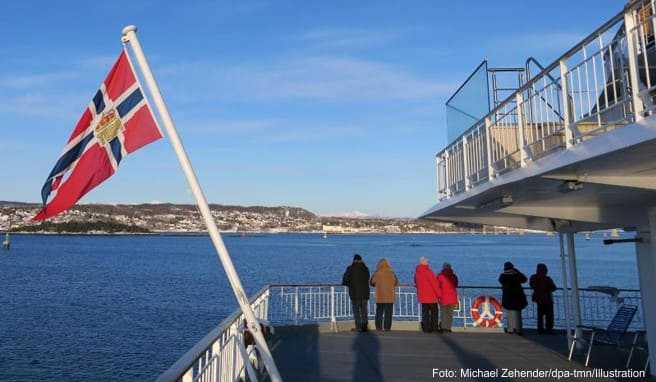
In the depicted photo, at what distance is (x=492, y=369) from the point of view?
784cm

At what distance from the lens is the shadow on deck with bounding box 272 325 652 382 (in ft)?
24.9

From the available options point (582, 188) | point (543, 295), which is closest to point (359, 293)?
point (543, 295)

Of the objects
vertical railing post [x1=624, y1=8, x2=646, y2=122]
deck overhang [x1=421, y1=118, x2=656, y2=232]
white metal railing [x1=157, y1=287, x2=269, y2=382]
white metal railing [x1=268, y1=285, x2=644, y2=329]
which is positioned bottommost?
white metal railing [x1=268, y1=285, x2=644, y2=329]

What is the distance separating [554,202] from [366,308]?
5.27 meters

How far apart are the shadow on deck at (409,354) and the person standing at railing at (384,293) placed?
1.27 ft

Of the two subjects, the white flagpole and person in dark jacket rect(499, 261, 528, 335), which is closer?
the white flagpole

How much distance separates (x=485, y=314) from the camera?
1198cm

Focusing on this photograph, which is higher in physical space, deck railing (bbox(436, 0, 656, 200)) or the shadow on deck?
deck railing (bbox(436, 0, 656, 200))

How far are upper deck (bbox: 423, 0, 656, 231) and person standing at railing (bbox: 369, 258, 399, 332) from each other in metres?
1.89

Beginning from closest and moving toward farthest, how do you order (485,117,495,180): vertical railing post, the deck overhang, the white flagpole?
the deck overhang → the white flagpole → (485,117,495,180): vertical railing post

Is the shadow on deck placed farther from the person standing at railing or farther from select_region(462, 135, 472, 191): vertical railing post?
select_region(462, 135, 472, 191): vertical railing post

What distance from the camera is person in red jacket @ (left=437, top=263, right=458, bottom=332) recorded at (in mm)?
11125

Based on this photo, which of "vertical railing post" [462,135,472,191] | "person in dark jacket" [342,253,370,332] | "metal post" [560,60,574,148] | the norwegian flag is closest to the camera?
the norwegian flag

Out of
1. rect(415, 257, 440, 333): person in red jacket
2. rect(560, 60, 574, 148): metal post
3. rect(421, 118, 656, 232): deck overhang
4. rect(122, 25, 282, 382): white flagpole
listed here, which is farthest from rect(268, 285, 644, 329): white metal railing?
rect(122, 25, 282, 382): white flagpole
